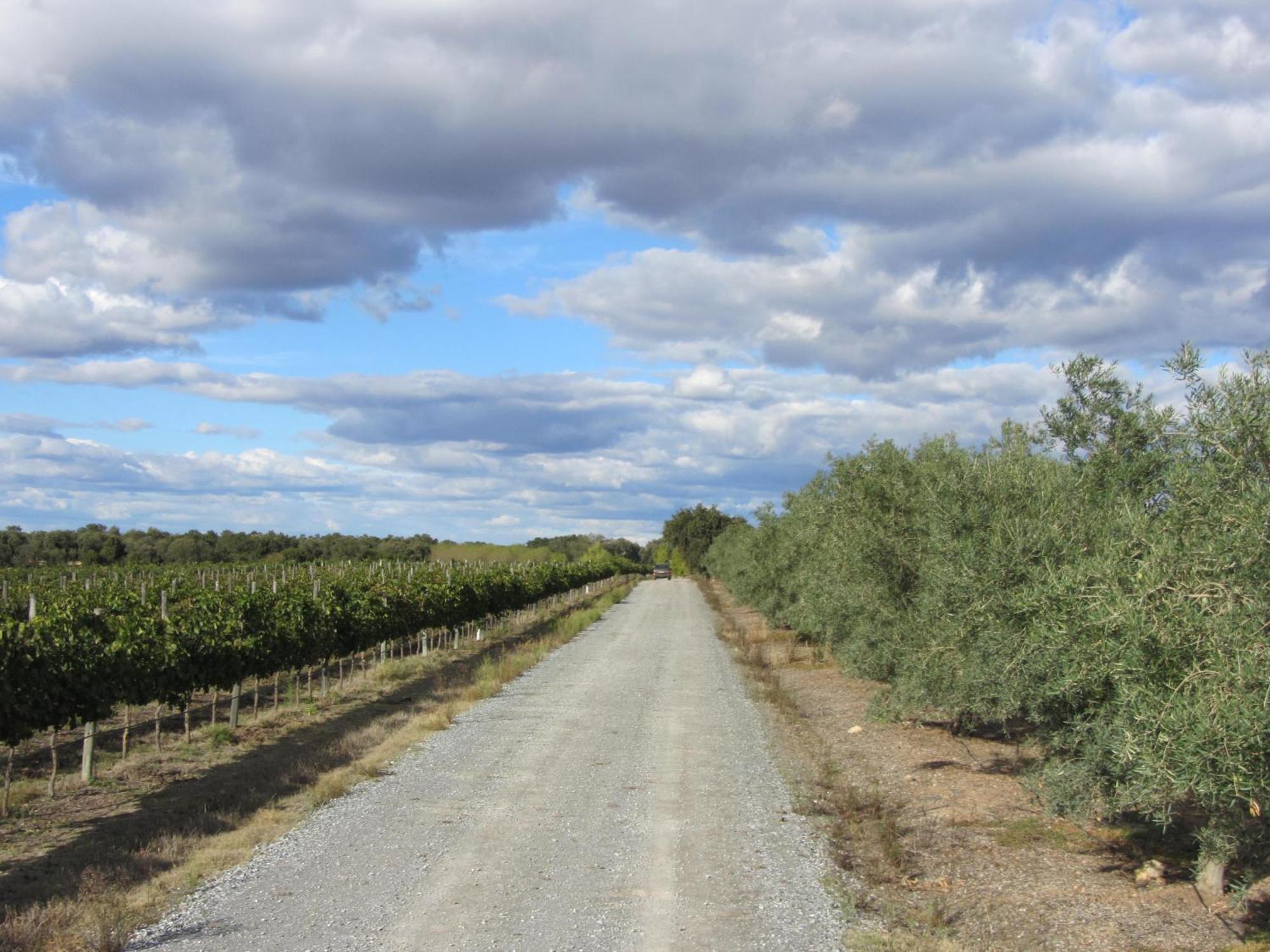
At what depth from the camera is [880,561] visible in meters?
14.8

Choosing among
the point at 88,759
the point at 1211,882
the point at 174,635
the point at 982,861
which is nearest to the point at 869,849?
the point at 982,861

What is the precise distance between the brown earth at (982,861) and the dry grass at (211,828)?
5.47 metres

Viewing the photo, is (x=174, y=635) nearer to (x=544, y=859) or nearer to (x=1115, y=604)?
(x=544, y=859)

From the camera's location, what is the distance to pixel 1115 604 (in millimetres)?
6336

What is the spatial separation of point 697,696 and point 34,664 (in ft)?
41.1

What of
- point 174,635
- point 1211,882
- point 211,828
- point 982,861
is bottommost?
point 211,828

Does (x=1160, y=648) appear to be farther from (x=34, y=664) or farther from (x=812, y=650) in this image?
(x=812, y=650)

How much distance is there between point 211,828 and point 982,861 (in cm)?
788

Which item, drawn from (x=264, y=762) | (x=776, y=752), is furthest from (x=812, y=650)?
(x=264, y=762)

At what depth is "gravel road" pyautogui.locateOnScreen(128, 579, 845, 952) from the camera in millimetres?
6910

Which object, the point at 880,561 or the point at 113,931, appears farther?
the point at 880,561

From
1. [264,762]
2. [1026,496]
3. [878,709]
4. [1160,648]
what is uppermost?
[1026,496]

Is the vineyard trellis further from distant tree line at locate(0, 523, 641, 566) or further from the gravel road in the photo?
distant tree line at locate(0, 523, 641, 566)

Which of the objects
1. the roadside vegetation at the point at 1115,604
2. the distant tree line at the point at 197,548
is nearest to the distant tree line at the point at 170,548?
the distant tree line at the point at 197,548
